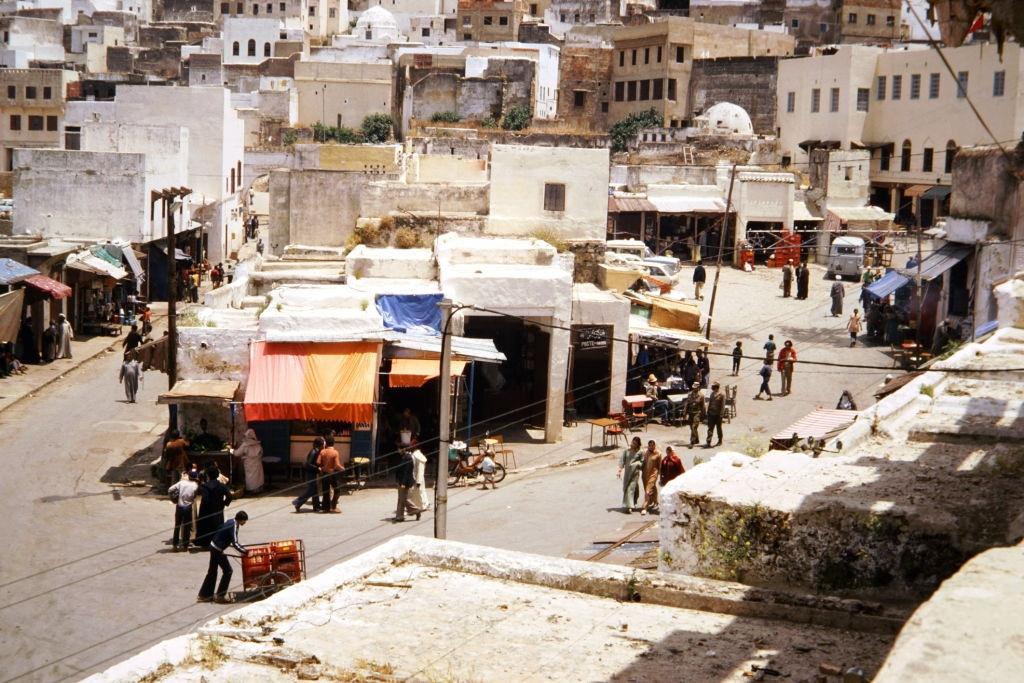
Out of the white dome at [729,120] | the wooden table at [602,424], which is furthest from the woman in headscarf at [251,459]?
the white dome at [729,120]

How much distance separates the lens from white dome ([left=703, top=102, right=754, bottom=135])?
→ 5147 centimetres

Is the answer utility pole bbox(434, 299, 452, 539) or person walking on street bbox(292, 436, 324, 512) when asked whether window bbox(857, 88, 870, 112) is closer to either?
person walking on street bbox(292, 436, 324, 512)

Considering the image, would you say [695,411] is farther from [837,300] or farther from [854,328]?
[837,300]

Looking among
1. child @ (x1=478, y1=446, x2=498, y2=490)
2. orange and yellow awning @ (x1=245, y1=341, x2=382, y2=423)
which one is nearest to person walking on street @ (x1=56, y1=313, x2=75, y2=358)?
orange and yellow awning @ (x1=245, y1=341, x2=382, y2=423)

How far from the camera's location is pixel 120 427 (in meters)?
21.5

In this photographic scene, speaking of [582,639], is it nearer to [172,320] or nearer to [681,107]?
[172,320]

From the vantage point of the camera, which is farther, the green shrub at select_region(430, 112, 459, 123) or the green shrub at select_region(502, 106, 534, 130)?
the green shrub at select_region(430, 112, 459, 123)

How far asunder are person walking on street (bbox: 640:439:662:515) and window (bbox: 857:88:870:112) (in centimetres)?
3624

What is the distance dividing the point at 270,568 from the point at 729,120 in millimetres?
40985

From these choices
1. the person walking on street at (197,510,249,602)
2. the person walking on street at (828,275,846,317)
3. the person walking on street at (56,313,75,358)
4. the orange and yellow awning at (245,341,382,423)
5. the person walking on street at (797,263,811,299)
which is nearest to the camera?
the person walking on street at (197,510,249,602)

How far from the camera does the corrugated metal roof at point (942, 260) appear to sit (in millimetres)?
24391

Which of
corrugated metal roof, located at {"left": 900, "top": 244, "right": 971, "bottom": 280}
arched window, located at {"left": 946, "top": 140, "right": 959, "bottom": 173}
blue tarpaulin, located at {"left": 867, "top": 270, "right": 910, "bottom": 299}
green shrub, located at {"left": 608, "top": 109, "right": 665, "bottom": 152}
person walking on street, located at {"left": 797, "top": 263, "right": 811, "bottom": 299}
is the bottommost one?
person walking on street, located at {"left": 797, "top": 263, "right": 811, "bottom": 299}

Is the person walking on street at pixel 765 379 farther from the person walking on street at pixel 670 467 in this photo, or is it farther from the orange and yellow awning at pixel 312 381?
the orange and yellow awning at pixel 312 381

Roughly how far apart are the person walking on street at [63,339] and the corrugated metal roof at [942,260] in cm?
1581
